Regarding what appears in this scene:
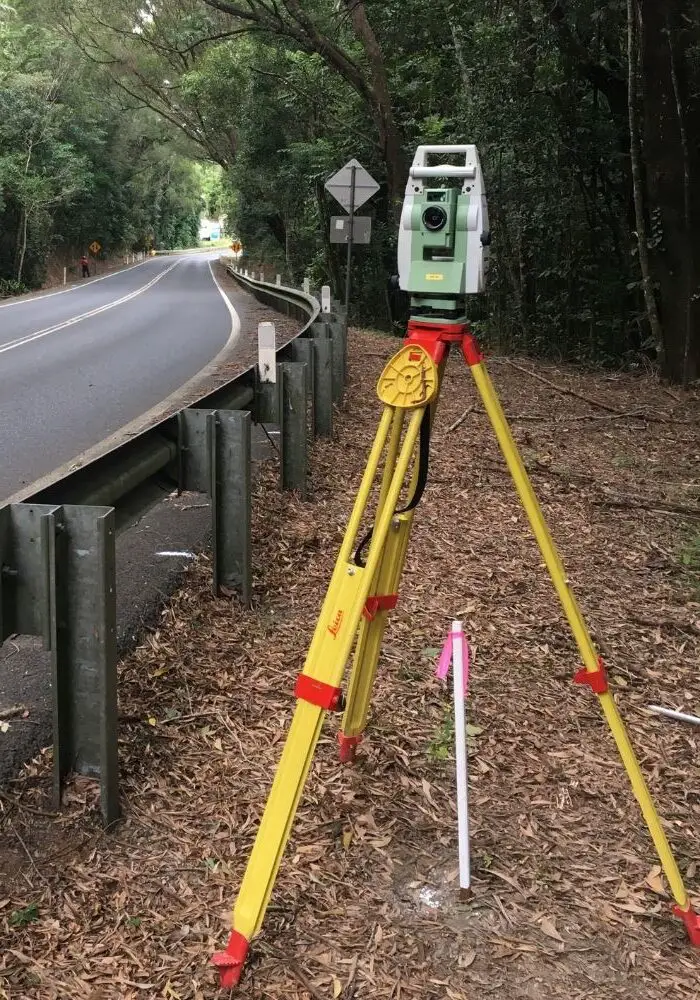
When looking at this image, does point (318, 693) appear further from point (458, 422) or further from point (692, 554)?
point (458, 422)

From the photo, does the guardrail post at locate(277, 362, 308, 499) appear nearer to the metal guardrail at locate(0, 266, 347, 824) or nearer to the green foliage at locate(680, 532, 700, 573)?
the metal guardrail at locate(0, 266, 347, 824)

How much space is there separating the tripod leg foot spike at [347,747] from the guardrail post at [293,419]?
9.87 feet

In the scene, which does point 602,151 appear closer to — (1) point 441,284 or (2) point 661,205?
(2) point 661,205

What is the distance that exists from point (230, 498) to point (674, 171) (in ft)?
27.2

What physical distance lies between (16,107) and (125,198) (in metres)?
29.7

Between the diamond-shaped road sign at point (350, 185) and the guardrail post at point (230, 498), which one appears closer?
the guardrail post at point (230, 498)

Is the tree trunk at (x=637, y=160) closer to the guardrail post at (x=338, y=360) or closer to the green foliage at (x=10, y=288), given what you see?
the guardrail post at (x=338, y=360)

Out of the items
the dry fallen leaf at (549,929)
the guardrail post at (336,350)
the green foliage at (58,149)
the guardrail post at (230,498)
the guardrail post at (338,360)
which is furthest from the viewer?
the green foliage at (58,149)

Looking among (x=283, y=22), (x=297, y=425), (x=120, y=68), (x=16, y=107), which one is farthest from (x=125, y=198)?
(x=297, y=425)

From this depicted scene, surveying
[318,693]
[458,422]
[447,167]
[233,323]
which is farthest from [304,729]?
[233,323]

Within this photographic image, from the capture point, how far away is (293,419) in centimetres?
588

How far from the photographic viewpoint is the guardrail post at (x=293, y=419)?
5824 mm

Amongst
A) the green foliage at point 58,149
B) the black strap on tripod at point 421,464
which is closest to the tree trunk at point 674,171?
the black strap on tripod at point 421,464

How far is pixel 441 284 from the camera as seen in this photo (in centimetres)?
250
